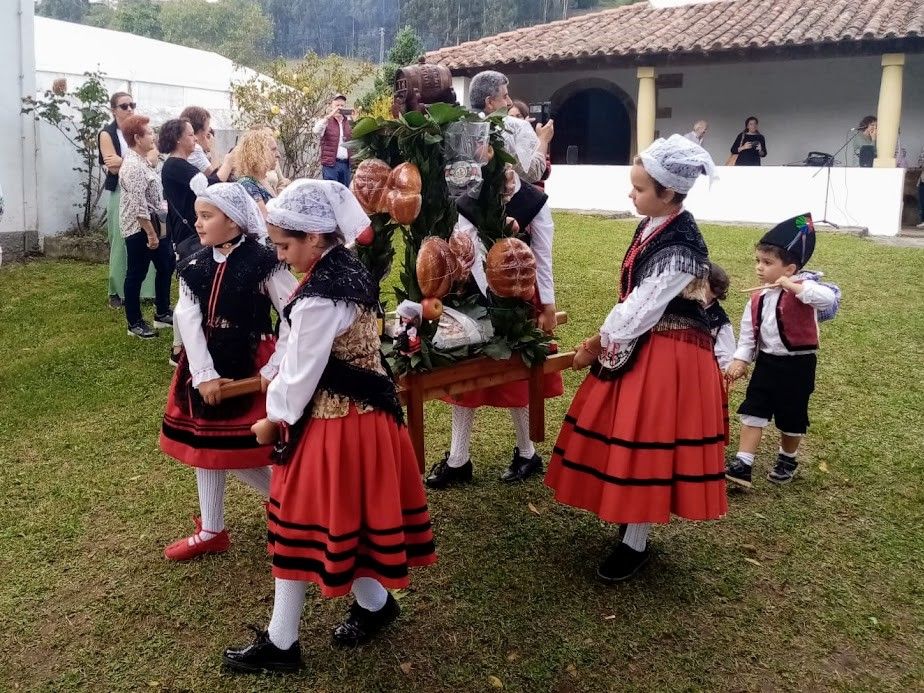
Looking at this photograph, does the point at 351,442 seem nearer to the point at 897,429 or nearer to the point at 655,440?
the point at 655,440

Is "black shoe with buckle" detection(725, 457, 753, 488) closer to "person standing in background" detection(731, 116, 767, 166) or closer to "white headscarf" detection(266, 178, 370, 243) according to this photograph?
"white headscarf" detection(266, 178, 370, 243)

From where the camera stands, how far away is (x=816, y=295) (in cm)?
413

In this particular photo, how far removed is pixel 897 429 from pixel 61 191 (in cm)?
936

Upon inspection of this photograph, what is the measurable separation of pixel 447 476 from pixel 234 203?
1814mm

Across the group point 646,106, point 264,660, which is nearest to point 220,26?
point 646,106

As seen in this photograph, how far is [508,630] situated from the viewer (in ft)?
10.4

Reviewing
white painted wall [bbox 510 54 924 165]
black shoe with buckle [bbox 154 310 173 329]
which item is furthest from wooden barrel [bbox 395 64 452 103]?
white painted wall [bbox 510 54 924 165]

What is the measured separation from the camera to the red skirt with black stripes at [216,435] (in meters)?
3.35

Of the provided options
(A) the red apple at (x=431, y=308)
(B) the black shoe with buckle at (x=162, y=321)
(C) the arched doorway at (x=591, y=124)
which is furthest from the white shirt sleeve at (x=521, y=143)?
(C) the arched doorway at (x=591, y=124)

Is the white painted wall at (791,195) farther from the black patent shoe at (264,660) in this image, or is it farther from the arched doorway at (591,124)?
the black patent shoe at (264,660)

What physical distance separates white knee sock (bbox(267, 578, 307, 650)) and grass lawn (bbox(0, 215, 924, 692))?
0.14m

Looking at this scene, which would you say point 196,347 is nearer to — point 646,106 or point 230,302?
point 230,302

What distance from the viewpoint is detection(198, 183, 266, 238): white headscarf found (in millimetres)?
3232

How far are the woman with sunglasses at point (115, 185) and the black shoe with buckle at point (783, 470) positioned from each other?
5.53 m
